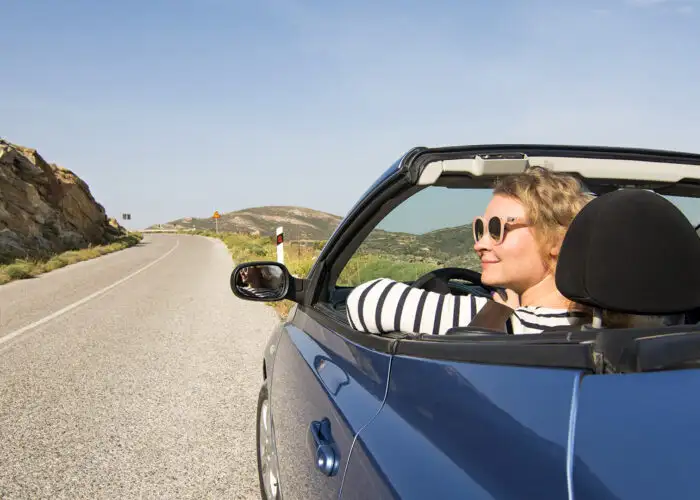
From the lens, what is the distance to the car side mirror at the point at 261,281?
2.83m

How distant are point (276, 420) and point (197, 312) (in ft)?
27.2

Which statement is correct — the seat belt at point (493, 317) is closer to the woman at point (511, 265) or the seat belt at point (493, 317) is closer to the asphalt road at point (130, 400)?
the woman at point (511, 265)

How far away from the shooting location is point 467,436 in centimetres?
112

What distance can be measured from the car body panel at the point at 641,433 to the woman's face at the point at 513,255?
848 mm

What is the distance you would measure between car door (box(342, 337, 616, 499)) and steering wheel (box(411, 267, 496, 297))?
1181 millimetres

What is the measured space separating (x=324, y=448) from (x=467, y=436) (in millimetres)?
688

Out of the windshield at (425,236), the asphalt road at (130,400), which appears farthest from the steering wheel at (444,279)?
the asphalt road at (130,400)

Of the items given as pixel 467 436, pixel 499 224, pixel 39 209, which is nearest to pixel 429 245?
pixel 499 224

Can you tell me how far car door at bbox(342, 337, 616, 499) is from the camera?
930mm

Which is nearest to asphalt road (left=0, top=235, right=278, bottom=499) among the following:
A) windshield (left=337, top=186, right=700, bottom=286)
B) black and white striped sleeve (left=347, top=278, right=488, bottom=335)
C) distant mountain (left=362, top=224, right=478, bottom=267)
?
windshield (left=337, top=186, right=700, bottom=286)

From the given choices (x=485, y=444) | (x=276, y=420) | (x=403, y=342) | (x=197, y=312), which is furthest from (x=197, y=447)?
(x=197, y=312)

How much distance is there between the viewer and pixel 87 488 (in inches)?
137

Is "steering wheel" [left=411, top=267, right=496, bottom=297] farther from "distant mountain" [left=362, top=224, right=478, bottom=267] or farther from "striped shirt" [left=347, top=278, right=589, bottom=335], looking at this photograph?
"striped shirt" [left=347, top=278, right=589, bottom=335]

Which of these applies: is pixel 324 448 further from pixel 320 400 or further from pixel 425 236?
pixel 425 236
